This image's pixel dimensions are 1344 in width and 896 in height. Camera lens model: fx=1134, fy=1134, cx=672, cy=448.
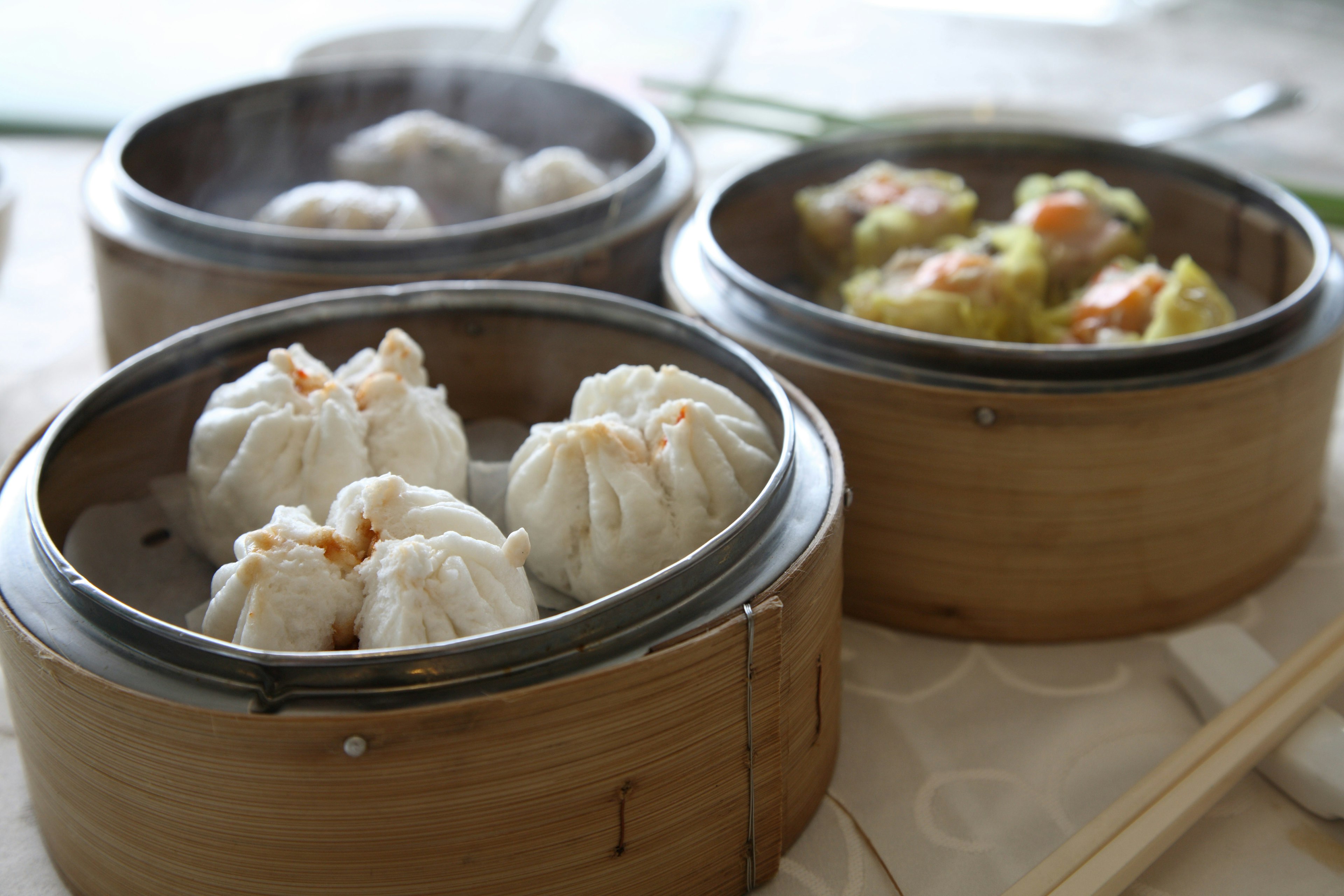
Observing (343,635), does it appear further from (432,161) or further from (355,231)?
(432,161)

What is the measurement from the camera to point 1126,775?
1387 mm

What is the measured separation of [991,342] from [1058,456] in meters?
0.27

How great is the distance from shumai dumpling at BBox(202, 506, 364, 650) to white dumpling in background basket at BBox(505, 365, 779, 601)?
10.6 inches

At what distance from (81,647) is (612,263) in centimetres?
107

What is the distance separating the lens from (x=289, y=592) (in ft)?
3.50

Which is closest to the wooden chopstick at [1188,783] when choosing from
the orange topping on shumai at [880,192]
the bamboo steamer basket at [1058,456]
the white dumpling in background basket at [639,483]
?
the bamboo steamer basket at [1058,456]

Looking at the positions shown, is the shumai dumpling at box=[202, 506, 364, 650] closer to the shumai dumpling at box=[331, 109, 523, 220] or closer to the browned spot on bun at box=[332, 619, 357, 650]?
the browned spot on bun at box=[332, 619, 357, 650]

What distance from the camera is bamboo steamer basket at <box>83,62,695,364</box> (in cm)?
173

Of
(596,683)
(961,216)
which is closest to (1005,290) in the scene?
(961,216)

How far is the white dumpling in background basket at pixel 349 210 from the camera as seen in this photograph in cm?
194

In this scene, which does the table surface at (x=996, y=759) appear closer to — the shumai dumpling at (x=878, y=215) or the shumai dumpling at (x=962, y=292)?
the shumai dumpling at (x=962, y=292)

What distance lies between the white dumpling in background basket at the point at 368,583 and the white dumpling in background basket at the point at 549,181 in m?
1.07

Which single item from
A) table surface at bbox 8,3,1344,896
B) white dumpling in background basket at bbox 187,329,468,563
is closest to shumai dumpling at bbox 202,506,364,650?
white dumpling in background basket at bbox 187,329,468,563

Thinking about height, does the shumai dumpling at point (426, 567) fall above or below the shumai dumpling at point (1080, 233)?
above
